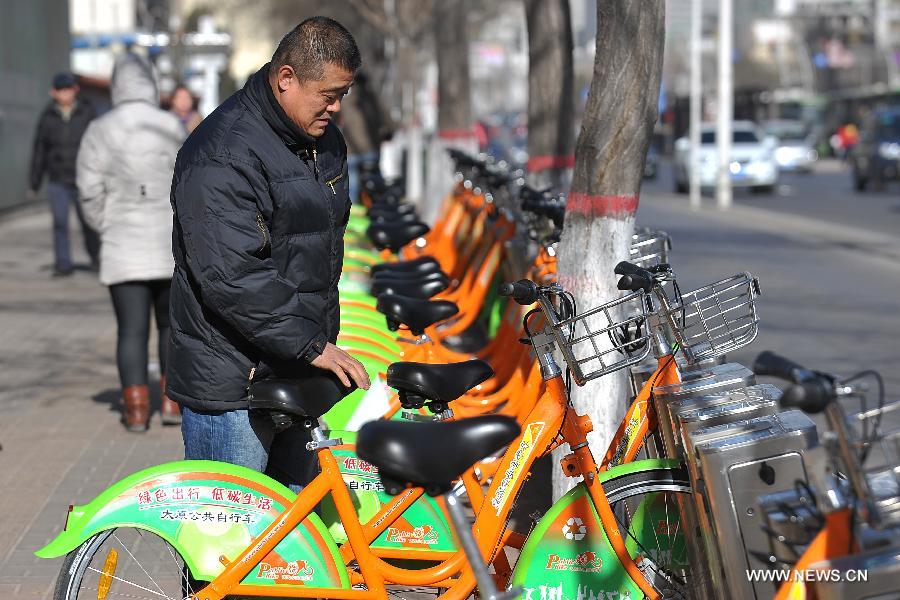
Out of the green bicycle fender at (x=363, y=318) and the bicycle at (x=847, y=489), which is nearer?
the bicycle at (x=847, y=489)

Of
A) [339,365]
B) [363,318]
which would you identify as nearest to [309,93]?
[339,365]

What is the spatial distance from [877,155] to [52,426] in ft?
98.8

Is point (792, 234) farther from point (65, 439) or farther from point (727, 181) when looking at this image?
point (65, 439)

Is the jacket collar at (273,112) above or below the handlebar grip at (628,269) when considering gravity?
above

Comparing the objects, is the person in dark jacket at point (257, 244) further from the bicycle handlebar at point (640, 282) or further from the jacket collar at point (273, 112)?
the bicycle handlebar at point (640, 282)

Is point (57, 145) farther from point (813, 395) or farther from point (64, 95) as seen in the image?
point (813, 395)

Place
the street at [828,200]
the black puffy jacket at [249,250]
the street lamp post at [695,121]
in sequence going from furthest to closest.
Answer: the street lamp post at [695,121], the street at [828,200], the black puffy jacket at [249,250]

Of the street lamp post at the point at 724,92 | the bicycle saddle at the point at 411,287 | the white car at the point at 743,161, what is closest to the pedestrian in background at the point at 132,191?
the bicycle saddle at the point at 411,287

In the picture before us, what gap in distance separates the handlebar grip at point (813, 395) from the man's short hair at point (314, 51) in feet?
4.97

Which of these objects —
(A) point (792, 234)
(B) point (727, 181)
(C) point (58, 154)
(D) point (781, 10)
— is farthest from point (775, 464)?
(D) point (781, 10)

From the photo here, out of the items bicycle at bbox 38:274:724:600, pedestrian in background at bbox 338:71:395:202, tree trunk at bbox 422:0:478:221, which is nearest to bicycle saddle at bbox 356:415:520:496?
bicycle at bbox 38:274:724:600

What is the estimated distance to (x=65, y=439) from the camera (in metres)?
7.61

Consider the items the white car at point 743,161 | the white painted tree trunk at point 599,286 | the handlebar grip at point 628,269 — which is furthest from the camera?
the white car at point 743,161

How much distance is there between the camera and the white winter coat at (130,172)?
731 cm
